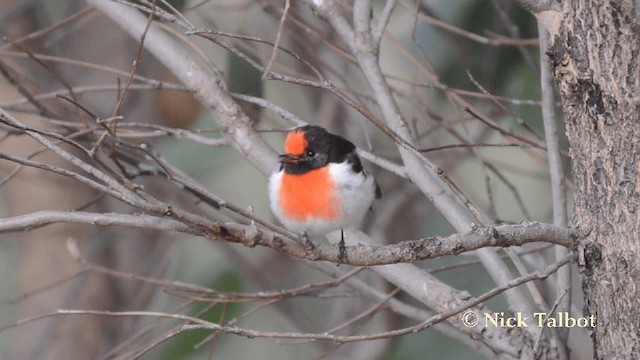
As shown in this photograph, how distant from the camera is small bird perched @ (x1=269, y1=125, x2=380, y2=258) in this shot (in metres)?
2.06

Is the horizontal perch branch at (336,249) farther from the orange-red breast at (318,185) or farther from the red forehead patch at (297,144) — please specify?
the red forehead patch at (297,144)

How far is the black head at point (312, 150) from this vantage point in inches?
84.4

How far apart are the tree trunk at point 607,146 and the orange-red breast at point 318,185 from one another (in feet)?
2.23

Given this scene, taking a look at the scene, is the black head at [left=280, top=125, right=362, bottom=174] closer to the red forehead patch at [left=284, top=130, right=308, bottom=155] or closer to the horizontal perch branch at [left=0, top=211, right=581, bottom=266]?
the red forehead patch at [left=284, top=130, right=308, bottom=155]

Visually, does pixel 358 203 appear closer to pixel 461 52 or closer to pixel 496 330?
pixel 496 330

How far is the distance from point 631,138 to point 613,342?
0.98 ft

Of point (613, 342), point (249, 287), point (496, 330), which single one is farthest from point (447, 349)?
point (613, 342)

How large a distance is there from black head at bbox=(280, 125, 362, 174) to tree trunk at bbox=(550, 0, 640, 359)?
77 cm

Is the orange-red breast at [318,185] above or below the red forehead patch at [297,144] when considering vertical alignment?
below

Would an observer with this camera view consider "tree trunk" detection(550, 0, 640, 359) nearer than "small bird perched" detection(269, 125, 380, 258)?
Yes

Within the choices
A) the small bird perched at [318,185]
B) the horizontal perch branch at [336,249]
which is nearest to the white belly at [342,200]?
the small bird perched at [318,185]

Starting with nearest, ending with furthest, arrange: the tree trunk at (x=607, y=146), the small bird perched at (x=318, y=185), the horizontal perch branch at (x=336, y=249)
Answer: the horizontal perch branch at (x=336, y=249)
the tree trunk at (x=607, y=146)
the small bird perched at (x=318, y=185)

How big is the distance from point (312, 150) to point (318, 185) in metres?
0.11

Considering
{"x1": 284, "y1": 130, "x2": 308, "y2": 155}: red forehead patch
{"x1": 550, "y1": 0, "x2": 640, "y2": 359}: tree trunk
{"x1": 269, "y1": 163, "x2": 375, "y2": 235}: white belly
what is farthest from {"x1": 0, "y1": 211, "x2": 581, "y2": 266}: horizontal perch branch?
{"x1": 284, "y1": 130, "x2": 308, "y2": 155}: red forehead patch
